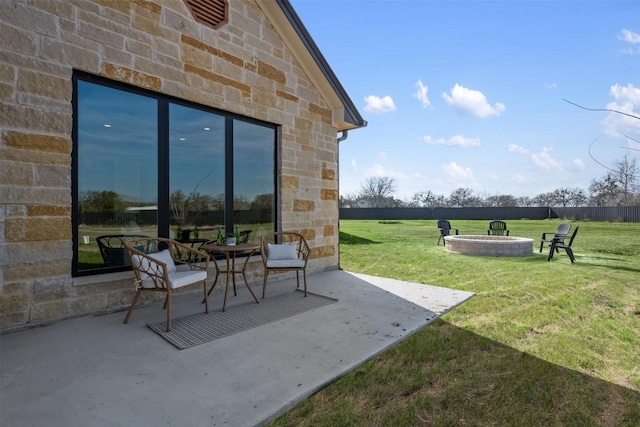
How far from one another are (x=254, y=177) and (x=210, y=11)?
234 cm

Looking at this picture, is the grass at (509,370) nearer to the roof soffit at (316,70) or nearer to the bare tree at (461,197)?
the roof soffit at (316,70)

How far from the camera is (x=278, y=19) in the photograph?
205 inches

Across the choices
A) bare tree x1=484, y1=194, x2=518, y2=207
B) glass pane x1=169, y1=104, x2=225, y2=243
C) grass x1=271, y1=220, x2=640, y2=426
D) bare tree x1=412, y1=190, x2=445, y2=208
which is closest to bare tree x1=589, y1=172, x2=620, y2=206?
bare tree x1=484, y1=194, x2=518, y2=207

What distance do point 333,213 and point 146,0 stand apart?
426 cm

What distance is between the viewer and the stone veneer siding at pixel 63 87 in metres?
2.98

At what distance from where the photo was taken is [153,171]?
4070 mm

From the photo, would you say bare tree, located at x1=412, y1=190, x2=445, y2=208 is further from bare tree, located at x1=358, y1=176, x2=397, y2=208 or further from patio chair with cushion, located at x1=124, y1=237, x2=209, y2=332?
patio chair with cushion, located at x1=124, y1=237, x2=209, y2=332

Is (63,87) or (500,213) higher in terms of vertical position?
(63,87)

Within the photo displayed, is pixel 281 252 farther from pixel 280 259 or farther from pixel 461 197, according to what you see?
pixel 461 197

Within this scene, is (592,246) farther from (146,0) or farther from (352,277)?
(146,0)


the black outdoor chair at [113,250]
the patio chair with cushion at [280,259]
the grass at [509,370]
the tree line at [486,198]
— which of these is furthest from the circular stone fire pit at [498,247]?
the tree line at [486,198]

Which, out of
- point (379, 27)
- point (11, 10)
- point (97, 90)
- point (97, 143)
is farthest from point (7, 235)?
point (379, 27)

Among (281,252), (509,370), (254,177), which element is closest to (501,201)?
(254,177)

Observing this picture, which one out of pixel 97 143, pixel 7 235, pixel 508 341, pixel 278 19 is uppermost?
pixel 278 19
